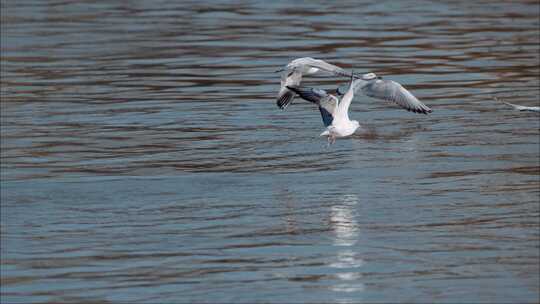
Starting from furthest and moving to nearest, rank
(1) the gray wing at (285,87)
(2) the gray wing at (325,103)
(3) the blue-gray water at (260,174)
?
1. (1) the gray wing at (285,87)
2. (2) the gray wing at (325,103)
3. (3) the blue-gray water at (260,174)

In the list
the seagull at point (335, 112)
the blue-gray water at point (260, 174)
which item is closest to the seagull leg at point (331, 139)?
the seagull at point (335, 112)

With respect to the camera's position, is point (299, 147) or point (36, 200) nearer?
point (36, 200)

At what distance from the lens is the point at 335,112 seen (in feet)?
43.9

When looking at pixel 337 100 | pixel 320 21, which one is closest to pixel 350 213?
pixel 337 100

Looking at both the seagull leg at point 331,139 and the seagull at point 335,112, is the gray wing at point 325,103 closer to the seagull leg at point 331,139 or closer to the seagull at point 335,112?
the seagull at point 335,112

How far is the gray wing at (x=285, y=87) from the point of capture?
50.1ft

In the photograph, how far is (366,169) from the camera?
42.5 ft

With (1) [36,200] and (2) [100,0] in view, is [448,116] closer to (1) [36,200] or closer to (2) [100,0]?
(1) [36,200]

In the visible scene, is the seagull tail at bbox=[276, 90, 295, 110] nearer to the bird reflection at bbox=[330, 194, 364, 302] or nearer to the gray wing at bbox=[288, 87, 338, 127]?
the gray wing at bbox=[288, 87, 338, 127]

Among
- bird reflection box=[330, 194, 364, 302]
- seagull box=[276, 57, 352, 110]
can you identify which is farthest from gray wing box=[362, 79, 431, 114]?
bird reflection box=[330, 194, 364, 302]

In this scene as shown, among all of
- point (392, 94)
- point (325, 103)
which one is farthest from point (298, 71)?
point (325, 103)

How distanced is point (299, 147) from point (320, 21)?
12.0m

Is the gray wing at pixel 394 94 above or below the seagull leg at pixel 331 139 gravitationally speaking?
above

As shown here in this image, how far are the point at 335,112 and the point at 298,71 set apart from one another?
1.76m
